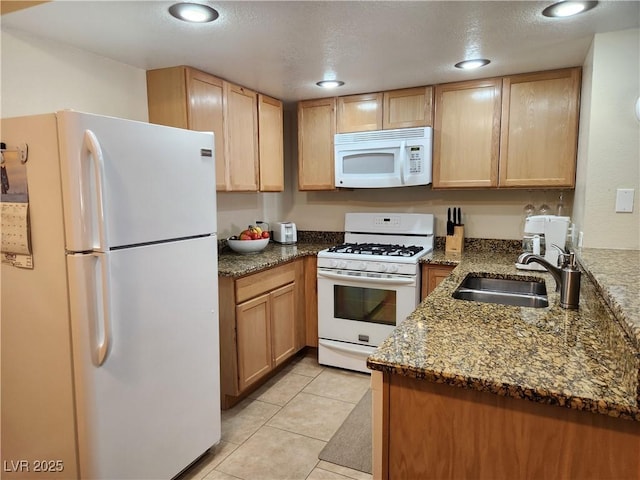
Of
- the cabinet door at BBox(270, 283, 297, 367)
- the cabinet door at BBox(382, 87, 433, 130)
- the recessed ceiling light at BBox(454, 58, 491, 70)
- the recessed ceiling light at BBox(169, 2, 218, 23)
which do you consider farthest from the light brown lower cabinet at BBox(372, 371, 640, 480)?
the cabinet door at BBox(382, 87, 433, 130)

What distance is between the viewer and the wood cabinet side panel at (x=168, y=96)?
2.49 meters

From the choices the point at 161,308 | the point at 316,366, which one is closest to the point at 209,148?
the point at 161,308

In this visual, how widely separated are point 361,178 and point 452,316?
1.84 metres

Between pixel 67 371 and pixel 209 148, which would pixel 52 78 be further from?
pixel 67 371

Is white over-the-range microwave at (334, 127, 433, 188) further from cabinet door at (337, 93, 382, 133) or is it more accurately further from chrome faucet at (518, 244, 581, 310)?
chrome faucet at (518, 244, 581, 310)

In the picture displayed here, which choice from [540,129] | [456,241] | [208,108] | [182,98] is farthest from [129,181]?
[540,129]

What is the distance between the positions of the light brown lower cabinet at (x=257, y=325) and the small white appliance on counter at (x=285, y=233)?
1.56ft

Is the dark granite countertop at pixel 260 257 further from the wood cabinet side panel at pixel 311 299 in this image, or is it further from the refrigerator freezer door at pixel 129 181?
the refrigerator freezer door at pixel 129 181

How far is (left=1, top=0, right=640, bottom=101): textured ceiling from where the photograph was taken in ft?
5.74

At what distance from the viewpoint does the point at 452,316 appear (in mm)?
1576

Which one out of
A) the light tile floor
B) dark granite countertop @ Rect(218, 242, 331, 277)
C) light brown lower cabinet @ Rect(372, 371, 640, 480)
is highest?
dark granite countertop @ Rect(218, 242, 331, 277)

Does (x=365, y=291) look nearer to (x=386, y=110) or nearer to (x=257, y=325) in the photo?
(x=257, y=325)

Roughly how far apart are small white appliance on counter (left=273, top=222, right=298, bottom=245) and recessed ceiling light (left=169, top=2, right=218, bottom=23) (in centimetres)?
203

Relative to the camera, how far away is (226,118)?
9.25 ft
